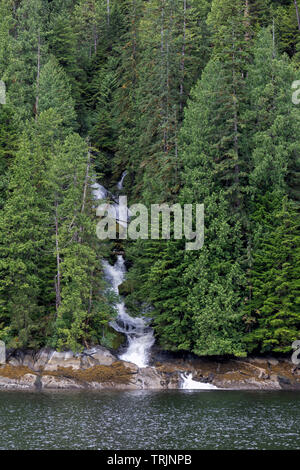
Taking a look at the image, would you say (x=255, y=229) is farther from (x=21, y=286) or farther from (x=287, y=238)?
(x=21, y=286)

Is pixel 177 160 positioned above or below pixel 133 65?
below

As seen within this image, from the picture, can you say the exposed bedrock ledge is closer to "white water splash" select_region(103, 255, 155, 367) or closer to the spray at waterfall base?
"white water splash" select_region(103, 255, 155, 367)

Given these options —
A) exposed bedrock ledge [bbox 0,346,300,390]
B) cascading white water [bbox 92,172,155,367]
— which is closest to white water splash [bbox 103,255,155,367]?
cascading white water [bbox 92,172,155,367]

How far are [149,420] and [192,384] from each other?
44.5 feet

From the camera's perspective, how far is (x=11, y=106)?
57.3 metres

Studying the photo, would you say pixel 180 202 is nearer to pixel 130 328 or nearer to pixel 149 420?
pixel 130 328

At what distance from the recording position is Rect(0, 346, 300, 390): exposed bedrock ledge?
1688 inches

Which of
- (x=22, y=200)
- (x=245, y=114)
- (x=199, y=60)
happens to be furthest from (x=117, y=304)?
(x=199, y=60)

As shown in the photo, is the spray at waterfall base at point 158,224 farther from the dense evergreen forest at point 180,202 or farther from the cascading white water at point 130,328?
the cascading white water at point 130,328

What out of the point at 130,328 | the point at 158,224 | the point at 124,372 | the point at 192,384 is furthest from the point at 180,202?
the point at 192,384

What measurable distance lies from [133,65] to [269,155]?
2390cm

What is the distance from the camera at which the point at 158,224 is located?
48.3 meters

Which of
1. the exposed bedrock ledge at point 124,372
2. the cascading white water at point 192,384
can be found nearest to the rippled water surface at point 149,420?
the exposed bedrock ledge at point 124,372

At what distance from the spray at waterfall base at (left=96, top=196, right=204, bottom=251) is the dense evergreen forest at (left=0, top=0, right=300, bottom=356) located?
0.69 metres
